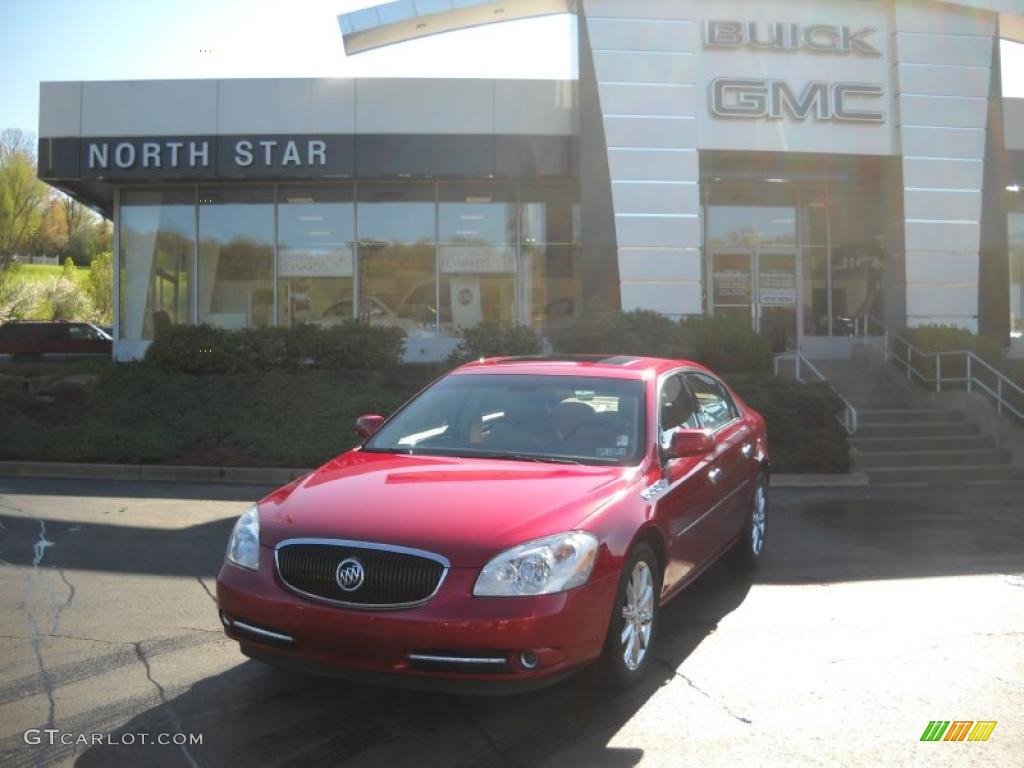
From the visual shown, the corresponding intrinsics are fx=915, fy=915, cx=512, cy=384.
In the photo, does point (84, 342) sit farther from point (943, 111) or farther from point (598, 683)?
point (598, 683)

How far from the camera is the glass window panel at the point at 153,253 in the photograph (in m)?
19.5

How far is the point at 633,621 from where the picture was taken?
4289 mm

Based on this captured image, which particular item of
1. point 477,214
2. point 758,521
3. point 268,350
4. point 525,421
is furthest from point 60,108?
point 758,521

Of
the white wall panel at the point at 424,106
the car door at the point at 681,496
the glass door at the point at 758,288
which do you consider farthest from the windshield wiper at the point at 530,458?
the glass door at the point at 758,288

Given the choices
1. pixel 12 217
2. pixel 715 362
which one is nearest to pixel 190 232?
pixel 715 362

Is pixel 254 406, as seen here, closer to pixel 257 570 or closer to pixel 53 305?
pixel 257 570

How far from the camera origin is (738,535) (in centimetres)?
640

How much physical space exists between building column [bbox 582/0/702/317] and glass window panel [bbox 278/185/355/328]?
6.18m

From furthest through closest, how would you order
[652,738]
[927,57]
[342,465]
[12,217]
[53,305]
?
[53,305] < [12,217] < [927,57] < [342,465] < [652,738]

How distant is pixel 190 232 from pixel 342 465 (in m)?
16.2

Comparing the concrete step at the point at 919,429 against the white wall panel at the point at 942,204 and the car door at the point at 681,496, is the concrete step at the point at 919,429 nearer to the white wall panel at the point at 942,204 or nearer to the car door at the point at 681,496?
the white wall panel at the point at 942,204

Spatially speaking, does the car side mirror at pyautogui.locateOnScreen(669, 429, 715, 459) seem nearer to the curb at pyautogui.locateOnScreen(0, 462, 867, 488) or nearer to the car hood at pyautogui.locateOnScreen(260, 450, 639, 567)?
the car hood at pyautogui.locateOnScreen(260, 450, 639, 567)

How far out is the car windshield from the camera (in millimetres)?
4914

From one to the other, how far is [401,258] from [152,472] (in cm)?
905
